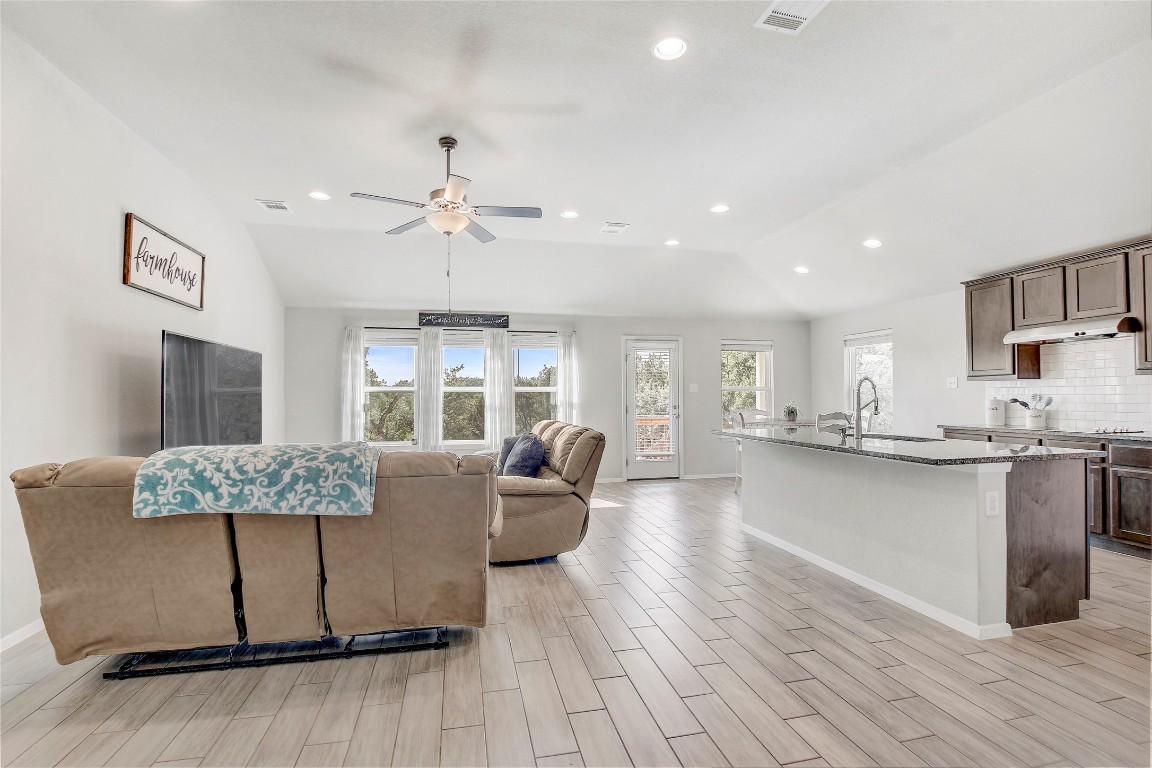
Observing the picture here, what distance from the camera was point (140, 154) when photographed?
3857mm

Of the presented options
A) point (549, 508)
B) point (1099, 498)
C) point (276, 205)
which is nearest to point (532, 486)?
point (549, 508)

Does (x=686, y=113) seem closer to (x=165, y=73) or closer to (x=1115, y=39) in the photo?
(x=1115, y=39)

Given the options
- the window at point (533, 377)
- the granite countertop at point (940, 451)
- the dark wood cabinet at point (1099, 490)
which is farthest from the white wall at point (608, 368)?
the dark wood cabinet at point (1099, 490)

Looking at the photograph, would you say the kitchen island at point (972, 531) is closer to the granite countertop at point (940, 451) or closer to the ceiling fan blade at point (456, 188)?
the granite countertop at point (940, 451)

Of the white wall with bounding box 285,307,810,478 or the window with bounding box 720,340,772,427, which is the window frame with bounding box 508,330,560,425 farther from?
the window with bounding box 720,340,772,427

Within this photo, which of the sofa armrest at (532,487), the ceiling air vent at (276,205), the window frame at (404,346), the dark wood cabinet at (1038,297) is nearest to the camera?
the sofa armrest at (532,487)

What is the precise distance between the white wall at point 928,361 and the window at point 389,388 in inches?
240

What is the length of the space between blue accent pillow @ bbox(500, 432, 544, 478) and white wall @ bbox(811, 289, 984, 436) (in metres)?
4.63

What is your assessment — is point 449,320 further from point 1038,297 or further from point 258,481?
point 1038,297

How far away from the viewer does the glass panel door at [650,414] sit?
27.4 ft

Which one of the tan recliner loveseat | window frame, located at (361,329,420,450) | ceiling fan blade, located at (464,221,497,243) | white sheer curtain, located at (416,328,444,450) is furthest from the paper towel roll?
window frame, located at (361,329,420,450)

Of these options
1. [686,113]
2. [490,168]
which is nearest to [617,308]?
[490,168]

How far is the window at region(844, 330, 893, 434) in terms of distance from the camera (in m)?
7.47

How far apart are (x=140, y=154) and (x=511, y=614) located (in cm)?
384
